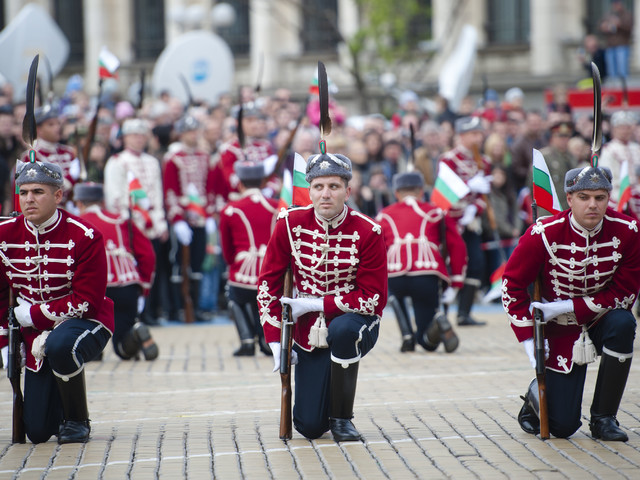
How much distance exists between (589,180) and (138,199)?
6.82 m

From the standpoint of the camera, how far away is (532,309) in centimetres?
725

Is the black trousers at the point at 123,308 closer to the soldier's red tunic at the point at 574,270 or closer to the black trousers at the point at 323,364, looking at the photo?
the black trousers at the point at 323,364

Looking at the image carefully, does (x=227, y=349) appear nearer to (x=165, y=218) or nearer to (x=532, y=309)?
(x=165, y=218)

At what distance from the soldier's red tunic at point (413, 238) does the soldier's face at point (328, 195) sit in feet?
13.9

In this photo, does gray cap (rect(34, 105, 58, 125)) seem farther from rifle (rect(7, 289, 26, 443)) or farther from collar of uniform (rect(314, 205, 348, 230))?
collar of uniform (rect(314, 205, 348, 230))

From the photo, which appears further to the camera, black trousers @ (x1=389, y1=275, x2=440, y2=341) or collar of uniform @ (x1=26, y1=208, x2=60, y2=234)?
black trousers @ (x1=389, y1=275, x2=440, y2=341)

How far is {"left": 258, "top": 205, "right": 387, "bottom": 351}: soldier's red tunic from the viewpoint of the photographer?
24.4ft

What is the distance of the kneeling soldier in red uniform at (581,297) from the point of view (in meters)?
7.16

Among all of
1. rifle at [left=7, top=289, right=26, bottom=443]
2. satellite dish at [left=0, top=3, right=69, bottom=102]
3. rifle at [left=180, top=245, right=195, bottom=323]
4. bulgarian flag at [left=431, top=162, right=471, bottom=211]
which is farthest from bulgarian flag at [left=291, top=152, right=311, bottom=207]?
satellite dish at [left=0, top=3, right=69, bottom=102]

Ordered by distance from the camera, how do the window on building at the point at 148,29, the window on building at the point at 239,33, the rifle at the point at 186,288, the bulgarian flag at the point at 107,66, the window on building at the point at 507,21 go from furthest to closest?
the window on building at the point at 148,29
the window on building at the point at 239,33
the window on building at the point at 507,21
the rifle at the point at 186,288
the bulgarian flag at the point at 107,66

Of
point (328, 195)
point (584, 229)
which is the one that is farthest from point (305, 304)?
point (584, 229)

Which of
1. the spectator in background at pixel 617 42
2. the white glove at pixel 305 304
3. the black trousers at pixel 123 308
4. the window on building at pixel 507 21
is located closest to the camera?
the white glove at pixel 305 304

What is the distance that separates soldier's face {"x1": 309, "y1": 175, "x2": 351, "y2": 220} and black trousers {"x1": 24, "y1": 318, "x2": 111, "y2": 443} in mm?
1530

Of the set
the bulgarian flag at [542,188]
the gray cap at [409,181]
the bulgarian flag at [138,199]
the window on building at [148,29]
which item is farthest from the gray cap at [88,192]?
the window on building at [148,29]
